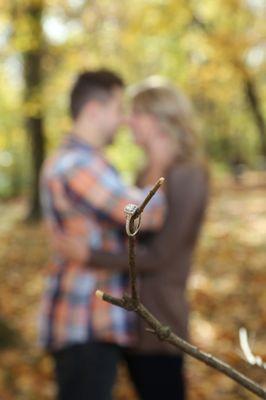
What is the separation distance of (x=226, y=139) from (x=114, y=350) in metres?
33.0

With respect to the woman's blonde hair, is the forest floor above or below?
below

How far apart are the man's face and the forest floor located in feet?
3.30

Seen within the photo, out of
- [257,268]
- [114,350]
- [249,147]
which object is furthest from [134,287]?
[249,147]

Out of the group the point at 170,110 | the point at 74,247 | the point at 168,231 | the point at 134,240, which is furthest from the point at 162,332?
the point at 170,110

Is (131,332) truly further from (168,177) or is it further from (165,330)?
(165,330)

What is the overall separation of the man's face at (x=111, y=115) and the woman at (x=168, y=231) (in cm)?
7

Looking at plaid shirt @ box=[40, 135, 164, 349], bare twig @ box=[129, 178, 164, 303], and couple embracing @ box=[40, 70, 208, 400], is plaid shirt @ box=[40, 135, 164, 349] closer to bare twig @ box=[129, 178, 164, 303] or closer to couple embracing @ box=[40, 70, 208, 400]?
couple embracing @ box=[40, 70, 208, 400]

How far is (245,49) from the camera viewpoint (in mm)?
8719

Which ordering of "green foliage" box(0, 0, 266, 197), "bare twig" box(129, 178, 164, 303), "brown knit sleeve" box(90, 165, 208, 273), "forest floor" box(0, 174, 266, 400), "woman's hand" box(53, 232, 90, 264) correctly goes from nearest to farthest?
"bare twig" box(129, 178, 164, 303) < "woman's hand" box(53, 232, 90, 264) < "brown knit sleeve" box(90, 165, 208, 273) < "forest floor" box(0, 174, 266, 400) < "green foliage" box(0, 0, 266, 197)

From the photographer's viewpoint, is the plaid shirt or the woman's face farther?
the woman's face

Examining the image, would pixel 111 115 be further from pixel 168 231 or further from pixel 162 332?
pixel 162 332

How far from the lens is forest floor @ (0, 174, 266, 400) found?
434 cm

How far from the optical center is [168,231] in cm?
220

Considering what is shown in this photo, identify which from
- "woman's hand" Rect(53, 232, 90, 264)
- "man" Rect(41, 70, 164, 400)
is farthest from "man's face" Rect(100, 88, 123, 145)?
"woman's hand" Rect(53, 232, 90, 264)
